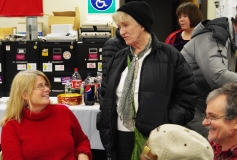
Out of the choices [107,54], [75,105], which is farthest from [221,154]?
[75,105]

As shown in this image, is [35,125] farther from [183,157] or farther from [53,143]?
[183,157]

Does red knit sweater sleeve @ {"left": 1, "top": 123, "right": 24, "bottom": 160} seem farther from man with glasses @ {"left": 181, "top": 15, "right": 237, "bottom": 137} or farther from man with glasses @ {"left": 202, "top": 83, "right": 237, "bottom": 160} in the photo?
man with glasses @ {"left": 181, "top": 15, "right": 237, "bottom": 137}

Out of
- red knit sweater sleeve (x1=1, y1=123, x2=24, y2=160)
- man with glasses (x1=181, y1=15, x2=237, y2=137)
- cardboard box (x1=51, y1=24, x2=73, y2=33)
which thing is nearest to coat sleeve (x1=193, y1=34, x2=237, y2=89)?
man with glasses (x1=181, y1=15, x2=237, y2=137)

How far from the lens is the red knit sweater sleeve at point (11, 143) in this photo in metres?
2.36

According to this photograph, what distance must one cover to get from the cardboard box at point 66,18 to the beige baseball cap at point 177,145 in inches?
202

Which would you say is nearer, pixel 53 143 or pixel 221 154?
pixel 221 154

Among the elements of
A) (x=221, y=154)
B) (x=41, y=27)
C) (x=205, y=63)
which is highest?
(x=41, y=27)

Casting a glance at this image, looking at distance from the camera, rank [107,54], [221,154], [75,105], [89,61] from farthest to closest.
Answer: [89,61] < [75,105] < [107,54] < [221,154]

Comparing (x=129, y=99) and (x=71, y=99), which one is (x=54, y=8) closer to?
(x=71, y=99)

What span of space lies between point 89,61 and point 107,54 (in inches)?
92.5

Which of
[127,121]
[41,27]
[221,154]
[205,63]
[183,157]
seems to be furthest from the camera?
[41,27]

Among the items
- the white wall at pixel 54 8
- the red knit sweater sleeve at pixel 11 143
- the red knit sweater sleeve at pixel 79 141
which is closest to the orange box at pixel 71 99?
the red knit sweater sleeve at pixel 79 141

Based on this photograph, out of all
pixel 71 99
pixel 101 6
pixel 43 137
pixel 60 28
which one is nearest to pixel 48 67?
pixel 60 28

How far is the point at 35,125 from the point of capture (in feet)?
8.16
